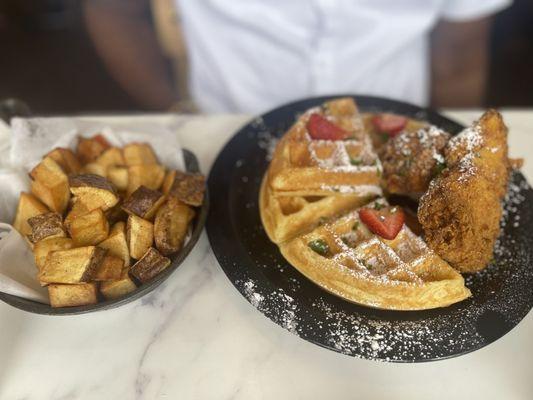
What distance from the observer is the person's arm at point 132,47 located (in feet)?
7.38

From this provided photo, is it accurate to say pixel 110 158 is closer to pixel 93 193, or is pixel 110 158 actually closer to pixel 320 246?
pixel 93 193

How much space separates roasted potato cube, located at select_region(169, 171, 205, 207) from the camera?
47.3 inches

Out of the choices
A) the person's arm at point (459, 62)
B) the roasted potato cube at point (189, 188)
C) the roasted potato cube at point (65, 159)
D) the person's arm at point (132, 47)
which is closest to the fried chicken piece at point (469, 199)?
the roasted potato cube at point (189, 188)

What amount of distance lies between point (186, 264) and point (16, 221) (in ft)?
1.32

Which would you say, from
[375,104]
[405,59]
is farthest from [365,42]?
[375,104]

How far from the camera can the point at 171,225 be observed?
3.85ft

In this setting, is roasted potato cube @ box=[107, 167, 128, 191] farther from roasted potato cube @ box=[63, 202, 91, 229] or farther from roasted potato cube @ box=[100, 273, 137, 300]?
roasted potato cube @ box=[100, 273, 137, 300]

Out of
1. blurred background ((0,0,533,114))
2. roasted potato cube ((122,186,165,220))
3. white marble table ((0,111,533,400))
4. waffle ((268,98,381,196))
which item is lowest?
blurred background ((0,0,533,114))

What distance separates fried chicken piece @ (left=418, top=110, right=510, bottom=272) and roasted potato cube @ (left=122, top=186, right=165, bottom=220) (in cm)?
59

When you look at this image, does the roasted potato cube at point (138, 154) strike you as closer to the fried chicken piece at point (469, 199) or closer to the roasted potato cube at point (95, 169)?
the roasted potato cube at point (95, 169)

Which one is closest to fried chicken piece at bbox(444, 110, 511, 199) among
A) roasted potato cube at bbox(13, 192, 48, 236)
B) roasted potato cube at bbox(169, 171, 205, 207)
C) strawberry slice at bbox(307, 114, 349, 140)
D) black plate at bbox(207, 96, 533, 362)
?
black plate at bbox(207, 96, 533, 362)

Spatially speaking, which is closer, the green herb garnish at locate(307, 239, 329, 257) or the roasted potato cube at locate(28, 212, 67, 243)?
the roasted potato cube at locate(28, 212, 67, 243)

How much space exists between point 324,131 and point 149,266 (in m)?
0.59

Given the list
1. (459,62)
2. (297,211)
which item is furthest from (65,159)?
(459,62)
